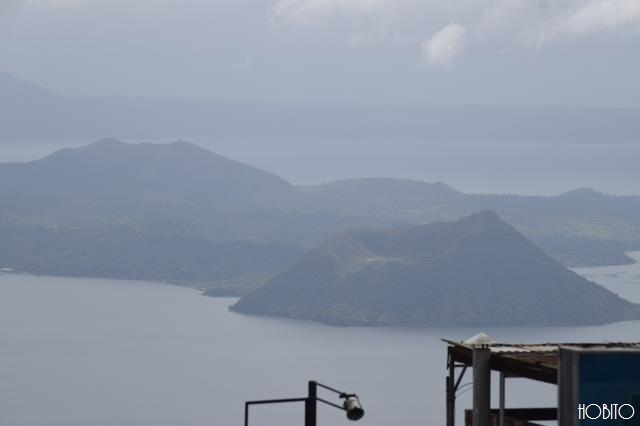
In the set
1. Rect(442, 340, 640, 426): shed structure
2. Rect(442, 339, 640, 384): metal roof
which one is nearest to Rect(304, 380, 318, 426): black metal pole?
Rect(442, 340, 640, 426): shed structure

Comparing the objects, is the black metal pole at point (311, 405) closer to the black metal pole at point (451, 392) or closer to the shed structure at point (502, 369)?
the shed structure at point (502, 369)

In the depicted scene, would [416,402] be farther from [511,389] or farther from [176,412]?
[176,412]

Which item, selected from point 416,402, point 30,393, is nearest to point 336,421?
point 416,402

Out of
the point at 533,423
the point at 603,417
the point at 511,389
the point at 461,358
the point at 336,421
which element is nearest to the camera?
the point at 603,417

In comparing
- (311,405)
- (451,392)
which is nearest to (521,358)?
(451,392)

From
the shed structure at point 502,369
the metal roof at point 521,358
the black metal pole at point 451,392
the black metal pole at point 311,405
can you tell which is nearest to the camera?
the metal roof at point 521,358

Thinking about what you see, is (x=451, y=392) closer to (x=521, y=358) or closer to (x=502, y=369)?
(x=502, y=369)

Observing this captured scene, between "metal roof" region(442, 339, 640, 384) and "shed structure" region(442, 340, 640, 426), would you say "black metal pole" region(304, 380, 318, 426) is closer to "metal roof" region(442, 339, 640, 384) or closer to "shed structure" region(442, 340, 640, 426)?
"shed structure" region(442, 340, 640, 426)

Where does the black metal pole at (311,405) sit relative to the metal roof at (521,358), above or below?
below

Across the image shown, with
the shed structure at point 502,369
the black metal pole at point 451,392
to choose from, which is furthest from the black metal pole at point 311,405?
the black metal pole at point 451,392

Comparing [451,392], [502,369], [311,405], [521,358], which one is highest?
[521,358]

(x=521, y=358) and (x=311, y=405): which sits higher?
(x=521, y=358)
